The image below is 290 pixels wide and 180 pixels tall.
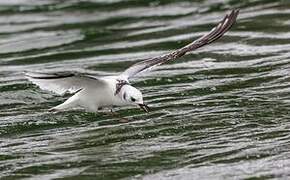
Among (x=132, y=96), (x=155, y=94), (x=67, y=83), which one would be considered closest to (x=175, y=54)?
(x=155, y=94)

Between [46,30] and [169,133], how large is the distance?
33.7 feet

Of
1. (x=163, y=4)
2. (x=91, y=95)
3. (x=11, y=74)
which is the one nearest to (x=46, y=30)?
(x=163, y=4)

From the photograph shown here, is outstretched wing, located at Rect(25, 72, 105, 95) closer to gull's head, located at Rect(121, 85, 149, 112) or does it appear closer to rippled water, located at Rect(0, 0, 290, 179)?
gull's head, located at Rect(121, 85, 149, 112)

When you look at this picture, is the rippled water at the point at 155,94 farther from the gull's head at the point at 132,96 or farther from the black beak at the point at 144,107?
the gull's head at the point at 132,96

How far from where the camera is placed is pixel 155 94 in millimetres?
15047

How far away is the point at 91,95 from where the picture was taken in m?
13.0

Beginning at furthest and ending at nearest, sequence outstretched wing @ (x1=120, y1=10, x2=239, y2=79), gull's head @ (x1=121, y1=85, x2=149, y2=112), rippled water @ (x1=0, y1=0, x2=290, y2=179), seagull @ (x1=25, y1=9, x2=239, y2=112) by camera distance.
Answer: outstretched wing @ (x1=120, y1=10, x2=239, y2=79) < seagull @ (x1=25, y1=9, x2=239, y2=112) < gull's head @ (x1=121, y1=85, x2=149, y2=112) < rippled water @ (x1=0, y1=0, x2=290, y2=179)

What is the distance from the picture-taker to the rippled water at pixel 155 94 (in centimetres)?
1070

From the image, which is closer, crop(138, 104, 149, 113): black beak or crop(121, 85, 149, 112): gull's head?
crop(121, 85, 149, 112): gull's head

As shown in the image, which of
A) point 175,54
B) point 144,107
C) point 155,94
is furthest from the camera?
point 155,94

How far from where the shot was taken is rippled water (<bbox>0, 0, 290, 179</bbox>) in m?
10.7

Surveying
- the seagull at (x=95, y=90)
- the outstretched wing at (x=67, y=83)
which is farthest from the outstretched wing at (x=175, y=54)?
the outstretched wing at (x=67, y=83)

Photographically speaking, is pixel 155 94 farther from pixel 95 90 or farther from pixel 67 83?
pixel 67 83

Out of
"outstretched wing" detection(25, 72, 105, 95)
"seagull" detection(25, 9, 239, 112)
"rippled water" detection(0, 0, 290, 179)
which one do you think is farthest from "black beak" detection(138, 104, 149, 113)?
"outstretched wing" detection(25, 72, 105, 95)
